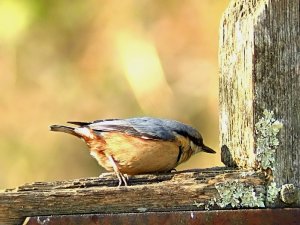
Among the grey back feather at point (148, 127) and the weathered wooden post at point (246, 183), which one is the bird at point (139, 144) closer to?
the grey back feather at point (148, 127)

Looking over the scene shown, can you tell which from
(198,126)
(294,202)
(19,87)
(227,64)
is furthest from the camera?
(19,87)

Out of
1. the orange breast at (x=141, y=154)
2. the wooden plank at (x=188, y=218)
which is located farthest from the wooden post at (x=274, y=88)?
the orange breast at (x=141, y=154)

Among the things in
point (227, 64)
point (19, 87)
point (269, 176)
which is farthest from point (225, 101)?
point (19, 87)

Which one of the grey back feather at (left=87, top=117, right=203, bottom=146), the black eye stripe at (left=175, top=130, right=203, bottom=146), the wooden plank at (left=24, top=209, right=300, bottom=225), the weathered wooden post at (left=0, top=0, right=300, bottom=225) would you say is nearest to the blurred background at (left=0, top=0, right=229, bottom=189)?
the black eye stripe at (left=175, top=130, right=203, bottom=146)

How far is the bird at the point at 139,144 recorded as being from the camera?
3746 millimetres

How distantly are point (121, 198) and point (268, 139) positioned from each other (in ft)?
1.67

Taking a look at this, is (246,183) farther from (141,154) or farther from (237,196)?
(141,154)

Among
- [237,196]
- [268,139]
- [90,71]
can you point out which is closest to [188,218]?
[237,196]

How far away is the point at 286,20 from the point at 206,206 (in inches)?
26.0

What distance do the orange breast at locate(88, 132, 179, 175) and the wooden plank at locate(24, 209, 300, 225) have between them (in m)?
0.30

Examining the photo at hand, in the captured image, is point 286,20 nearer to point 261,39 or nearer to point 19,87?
point 261,39

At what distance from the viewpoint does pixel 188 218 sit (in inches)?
135

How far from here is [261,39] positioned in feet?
11.5

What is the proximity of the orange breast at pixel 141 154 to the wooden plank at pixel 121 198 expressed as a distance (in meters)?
0.25
